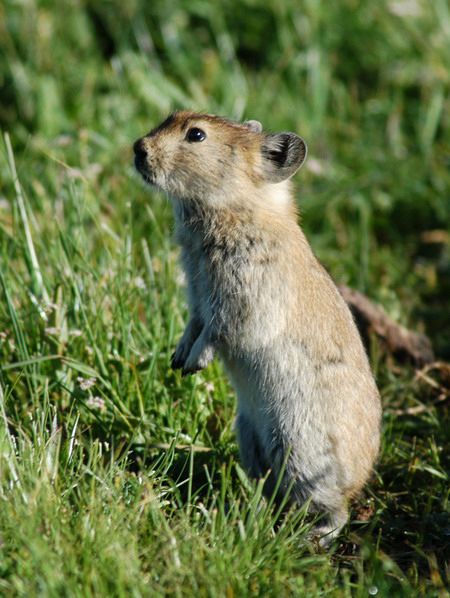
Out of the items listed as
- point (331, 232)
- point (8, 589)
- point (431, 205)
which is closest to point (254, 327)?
point (8, 589)

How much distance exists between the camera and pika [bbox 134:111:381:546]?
4199 mm

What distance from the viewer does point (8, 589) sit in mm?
3082

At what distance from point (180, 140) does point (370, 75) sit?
463 centimetres

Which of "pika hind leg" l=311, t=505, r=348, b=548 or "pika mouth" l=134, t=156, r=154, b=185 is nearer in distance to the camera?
"pika hind leg" l=311, t=505, r=348, b=548

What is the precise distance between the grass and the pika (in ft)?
0.93

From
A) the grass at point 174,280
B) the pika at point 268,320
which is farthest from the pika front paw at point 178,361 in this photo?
the grass at point 174,280

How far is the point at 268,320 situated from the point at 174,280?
116 centimetres

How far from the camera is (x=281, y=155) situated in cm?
450

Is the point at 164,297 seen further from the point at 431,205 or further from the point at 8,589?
the point at 431,205

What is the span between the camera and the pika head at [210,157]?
4367 mm

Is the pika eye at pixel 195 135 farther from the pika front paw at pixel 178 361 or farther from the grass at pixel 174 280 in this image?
the pika front paw at pixel 178 361

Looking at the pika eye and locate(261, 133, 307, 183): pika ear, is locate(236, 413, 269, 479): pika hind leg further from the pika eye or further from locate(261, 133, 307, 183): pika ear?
the pika eye

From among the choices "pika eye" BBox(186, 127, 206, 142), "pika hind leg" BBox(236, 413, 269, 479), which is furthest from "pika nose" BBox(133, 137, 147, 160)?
"pika hind leg" BBox(236, 413, 269, 479)

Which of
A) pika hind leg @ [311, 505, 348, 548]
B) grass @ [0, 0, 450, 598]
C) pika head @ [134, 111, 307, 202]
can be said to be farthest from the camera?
pika head @ [134, 111, 307, 202]
